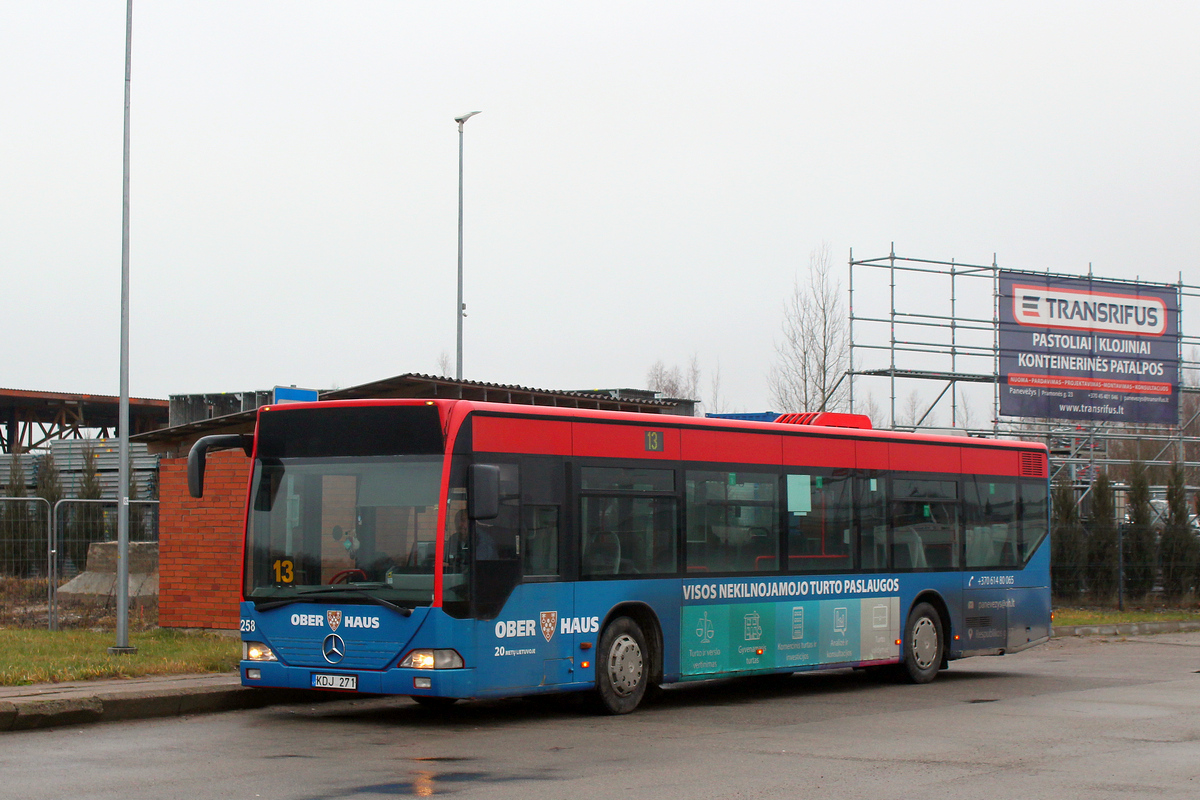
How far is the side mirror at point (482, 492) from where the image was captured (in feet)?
36.5

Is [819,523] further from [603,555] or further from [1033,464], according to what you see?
[1033,464]

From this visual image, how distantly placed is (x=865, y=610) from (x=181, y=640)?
794cm

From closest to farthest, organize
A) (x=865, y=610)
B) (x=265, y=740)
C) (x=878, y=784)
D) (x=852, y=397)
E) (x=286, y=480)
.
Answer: (x=878, y=784) < (x=265, y=740) < (x=286, y=480) < (x=865, y=610) < (x=852, y=397)

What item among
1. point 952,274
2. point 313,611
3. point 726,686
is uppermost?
point 952,274

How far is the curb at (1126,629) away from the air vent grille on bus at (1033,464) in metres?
6.76

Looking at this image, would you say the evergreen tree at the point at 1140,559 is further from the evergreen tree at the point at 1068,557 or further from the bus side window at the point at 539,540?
the bus side window at the point at 539,540

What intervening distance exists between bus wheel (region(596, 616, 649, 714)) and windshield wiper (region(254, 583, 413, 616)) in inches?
79.5

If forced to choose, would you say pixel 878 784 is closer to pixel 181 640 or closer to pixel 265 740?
pixel 265 740

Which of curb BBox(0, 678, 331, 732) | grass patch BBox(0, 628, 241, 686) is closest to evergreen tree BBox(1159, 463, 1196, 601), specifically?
grass patch BBox(0, 628, 241, 686)

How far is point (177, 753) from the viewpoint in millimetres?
9727

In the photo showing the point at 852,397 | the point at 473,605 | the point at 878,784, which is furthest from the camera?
the point at 852,397

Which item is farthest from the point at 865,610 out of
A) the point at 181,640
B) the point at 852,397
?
the point at 852,397

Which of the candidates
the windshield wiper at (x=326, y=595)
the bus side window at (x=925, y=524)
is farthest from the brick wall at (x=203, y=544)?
the bus side window at (x=925, y=524)

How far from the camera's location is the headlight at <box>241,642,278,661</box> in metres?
11.8
